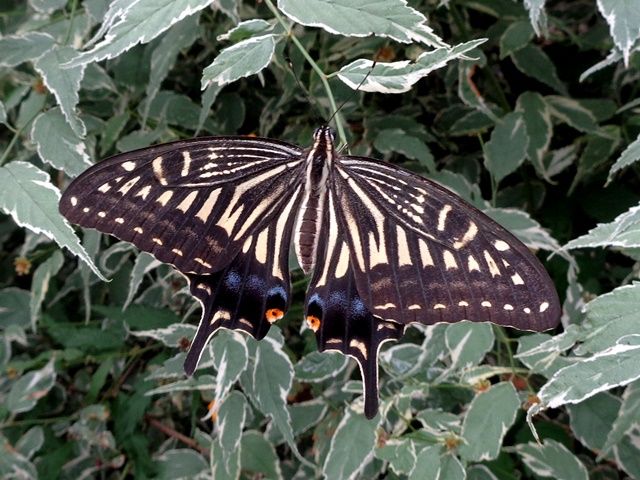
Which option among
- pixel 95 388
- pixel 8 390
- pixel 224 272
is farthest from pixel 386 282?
pixel 8 390

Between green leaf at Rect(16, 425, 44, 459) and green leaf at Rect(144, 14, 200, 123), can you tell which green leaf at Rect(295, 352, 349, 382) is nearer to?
green leaf at Rect(144, 14, 200, 123)

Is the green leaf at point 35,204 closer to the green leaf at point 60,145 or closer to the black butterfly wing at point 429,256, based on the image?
the green leaf at point 60,145

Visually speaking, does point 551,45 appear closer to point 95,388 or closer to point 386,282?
point 386,282

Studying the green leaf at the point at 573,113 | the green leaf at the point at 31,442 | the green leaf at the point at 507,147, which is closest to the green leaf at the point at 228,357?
the green leaf at the point at 507,147

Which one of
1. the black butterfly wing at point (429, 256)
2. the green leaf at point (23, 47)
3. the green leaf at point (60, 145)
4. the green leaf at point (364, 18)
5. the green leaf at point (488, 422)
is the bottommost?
the green leaf at point (488, 422)

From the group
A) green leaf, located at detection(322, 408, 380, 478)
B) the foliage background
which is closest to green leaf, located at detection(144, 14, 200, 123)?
the foliage background

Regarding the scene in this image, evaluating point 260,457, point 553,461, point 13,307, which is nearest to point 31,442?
point 13,307
